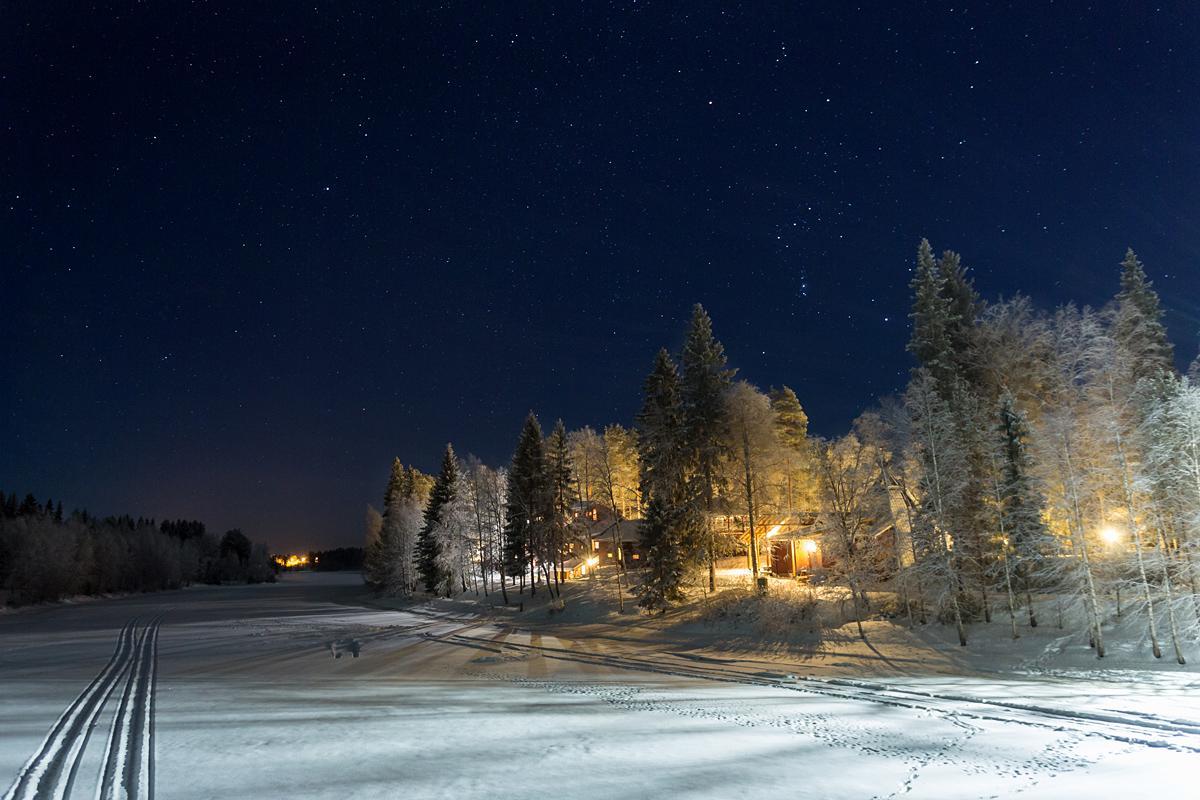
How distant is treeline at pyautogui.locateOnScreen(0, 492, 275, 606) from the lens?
91.2 meters

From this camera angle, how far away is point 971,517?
35531mm

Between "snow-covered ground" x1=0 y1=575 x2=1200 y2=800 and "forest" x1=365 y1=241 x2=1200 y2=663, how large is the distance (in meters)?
5.81

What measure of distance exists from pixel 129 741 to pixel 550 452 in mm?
52037

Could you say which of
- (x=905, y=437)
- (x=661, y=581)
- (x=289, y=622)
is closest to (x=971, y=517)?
(x=905, y=437)

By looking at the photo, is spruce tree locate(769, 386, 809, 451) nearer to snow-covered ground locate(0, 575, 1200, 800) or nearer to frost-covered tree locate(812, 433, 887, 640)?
frost-covered tree locate(812, 433, 887, 640)

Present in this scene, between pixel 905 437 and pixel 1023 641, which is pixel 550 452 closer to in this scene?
pixel 905 437

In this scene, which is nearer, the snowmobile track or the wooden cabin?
the snowmobile track

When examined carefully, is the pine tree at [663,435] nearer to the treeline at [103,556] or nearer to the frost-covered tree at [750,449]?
the frost-covered tree at [750,449]

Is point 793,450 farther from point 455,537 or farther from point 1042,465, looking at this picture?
point 455,537

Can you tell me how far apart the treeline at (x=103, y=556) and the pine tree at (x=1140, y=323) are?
11490cm

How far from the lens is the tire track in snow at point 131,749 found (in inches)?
432

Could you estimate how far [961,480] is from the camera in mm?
34312

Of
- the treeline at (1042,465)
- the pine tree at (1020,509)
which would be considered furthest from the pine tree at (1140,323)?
the pine tree at (1020,509)

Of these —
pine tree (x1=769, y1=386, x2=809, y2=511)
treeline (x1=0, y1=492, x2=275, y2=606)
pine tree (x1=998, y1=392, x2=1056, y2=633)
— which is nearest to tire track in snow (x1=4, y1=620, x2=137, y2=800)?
pine tree (x1=998, y1=392, x2=1056, y2=633)
